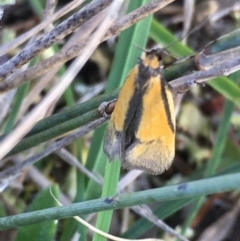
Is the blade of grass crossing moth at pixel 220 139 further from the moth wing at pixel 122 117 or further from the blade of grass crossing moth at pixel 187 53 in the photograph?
the moth wing at pixel 122 117

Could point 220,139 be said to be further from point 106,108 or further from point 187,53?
point 106,108

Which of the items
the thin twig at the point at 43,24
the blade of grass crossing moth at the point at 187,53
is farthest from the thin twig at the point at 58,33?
the blade of grass crossing moth at the point at 187,53

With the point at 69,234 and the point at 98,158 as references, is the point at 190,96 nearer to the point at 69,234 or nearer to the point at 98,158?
the point at 98,158

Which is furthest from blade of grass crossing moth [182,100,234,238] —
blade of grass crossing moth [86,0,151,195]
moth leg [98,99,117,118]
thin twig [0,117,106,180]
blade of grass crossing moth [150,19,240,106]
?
moth leg [98,99,117,118]

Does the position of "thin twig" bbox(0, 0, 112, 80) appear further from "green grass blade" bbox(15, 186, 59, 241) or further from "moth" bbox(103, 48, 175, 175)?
"green grass blade" bbox(15, 186, 59, 241)

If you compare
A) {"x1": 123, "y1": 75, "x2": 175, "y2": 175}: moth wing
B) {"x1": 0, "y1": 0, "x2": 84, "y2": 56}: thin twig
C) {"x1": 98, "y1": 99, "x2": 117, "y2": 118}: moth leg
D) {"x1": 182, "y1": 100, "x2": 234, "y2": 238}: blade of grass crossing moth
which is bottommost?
{"x1": 123, "y1": 75, "x2": 175, "y2": 175}: moth wing

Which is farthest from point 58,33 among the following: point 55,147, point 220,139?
point 220,139

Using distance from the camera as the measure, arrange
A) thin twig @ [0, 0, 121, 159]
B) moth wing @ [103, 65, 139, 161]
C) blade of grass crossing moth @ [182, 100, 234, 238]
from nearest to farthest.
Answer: thin twig @ [0, 0, 121, 159], moth wing @ [103, 65, 139, 161], blade of grass crossing moth @ [182, 100, 234, 238]
